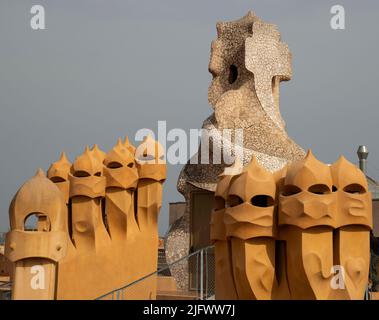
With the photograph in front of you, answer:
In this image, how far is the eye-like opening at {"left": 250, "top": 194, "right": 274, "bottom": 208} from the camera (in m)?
7.54

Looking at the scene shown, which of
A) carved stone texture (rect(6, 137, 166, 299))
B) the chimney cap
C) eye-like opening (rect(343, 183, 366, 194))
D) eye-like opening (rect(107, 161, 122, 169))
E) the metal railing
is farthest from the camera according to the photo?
the chimney cap

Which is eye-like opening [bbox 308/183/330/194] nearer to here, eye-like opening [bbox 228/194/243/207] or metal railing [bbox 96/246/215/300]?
eye-like opening [bbox 228/194/243/207]

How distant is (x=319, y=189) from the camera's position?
737cm

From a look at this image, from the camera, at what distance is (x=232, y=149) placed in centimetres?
1312

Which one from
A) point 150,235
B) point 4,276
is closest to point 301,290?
point 150,235

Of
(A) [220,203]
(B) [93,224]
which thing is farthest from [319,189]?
(B) [93,224]

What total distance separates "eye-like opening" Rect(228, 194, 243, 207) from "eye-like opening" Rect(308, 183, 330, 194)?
34.2 inches

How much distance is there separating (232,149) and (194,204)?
57.6 inches

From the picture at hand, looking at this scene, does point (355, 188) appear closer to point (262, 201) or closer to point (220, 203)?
point (262, 201)

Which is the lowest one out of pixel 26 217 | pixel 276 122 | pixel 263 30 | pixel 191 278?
pixel 191 278

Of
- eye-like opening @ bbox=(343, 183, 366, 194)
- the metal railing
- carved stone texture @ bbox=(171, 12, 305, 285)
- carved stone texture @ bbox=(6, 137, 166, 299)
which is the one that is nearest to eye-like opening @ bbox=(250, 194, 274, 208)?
eye-like opening @ bbox=(343, 183, 366, 194)

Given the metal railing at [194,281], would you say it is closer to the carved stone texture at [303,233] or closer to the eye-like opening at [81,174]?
the eye-like opening at [81,174]
